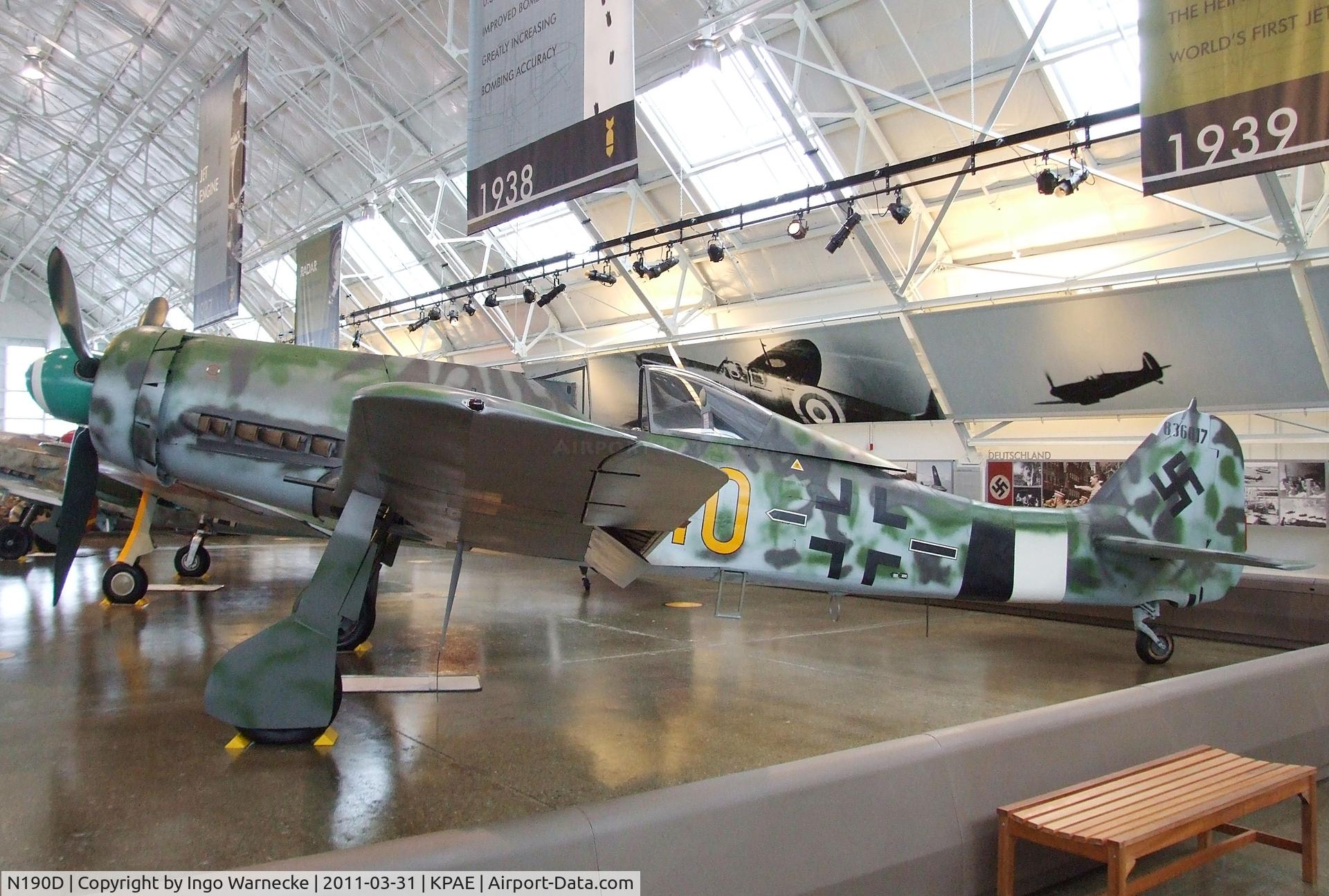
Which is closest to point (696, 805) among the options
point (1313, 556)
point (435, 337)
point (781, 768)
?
point (781, 768)

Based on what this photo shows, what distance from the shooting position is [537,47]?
16.7 feet

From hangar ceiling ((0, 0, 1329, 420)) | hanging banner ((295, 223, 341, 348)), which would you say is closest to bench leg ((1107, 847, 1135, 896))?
hangar ceiling ((0, 0, 1329, 420))

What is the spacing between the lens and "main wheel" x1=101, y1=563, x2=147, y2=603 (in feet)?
24.9

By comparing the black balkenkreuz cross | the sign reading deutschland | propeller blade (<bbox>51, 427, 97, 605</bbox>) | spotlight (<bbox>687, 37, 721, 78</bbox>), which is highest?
spotlight (<bbox>687, 37, 721, 78</bbox>)

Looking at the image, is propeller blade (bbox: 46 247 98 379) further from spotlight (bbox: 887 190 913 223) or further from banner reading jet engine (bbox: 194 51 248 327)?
spotlight (bbox: 887 190 913 223)

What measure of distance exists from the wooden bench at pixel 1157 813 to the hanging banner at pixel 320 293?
10.9 meters

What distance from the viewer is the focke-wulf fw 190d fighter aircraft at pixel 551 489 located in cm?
328

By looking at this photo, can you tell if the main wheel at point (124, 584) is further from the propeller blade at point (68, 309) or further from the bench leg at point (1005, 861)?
the bench leg at point (1005, 861)

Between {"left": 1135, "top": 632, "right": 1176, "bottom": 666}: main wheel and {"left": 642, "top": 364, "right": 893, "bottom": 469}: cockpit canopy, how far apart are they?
10.1 feet

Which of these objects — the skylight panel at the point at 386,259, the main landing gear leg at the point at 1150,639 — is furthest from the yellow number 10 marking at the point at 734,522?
the skylight panel at the point at 386,259

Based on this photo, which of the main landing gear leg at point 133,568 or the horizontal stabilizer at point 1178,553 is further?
the main landing gear leg at point 133,568

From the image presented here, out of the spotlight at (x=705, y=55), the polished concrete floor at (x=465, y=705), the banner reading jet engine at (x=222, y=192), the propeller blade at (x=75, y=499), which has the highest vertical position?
the spotlight at (x=705, y=55)

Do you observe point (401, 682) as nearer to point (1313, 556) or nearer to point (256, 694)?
point (256, 694)

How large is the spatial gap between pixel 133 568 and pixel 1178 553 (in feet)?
30.1
